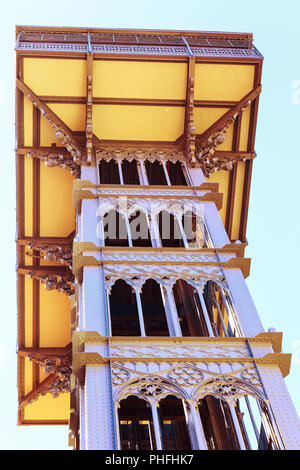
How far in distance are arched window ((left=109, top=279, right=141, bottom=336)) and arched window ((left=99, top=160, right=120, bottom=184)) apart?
3.30 m

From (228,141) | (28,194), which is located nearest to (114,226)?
(28,194)

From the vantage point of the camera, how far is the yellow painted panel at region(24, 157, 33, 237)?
19.6 meters

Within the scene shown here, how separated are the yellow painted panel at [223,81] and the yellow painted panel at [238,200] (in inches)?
84.0

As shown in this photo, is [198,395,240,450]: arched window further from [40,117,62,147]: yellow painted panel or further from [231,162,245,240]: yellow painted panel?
[40,117,62,147]: yellow painted panel

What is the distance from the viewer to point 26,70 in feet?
60.8

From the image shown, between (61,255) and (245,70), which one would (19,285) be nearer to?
(61,255)

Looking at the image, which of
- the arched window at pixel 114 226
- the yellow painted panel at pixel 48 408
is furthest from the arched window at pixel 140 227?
the yellow painted panel at pixel 48 408

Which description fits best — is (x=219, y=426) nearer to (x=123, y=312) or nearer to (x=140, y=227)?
(x=123, y=312)

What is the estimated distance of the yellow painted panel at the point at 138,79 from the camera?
18.8 m

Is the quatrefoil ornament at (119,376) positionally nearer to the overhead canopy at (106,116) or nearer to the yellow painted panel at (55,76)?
the overhead canopy at (106,116)

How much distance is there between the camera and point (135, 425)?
46.8 ft

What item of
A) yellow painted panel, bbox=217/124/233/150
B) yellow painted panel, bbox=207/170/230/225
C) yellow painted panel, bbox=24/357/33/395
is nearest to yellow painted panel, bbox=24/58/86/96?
yellow painted panel, bbox=217/124/233/150

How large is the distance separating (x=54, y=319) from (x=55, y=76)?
23.7 ft

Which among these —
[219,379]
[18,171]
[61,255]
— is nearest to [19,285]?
[61,255]
